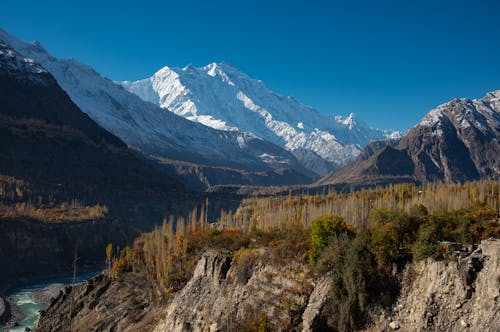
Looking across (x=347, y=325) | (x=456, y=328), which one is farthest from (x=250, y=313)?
(x=456, y=328)

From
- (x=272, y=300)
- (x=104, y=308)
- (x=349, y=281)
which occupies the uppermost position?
(x=349, y=281)

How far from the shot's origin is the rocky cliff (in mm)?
39375

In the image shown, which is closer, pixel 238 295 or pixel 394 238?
pixel 394 238

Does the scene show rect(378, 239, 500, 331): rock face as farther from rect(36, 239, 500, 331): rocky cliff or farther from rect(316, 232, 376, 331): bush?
rect(316, 232, 376, 331): bush

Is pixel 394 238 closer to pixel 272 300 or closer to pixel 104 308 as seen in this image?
pixel 272 300

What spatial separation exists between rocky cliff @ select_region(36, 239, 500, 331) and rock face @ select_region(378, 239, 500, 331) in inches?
2.9

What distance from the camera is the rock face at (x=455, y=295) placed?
37938mm

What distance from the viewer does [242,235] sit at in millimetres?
76688

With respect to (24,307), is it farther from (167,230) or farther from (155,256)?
(155,256)

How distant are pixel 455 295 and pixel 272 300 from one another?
753 inches

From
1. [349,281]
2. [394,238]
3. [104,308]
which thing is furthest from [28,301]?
[394,238]

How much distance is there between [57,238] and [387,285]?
149 m

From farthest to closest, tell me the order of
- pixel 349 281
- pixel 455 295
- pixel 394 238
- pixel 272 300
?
1. pixel 272 300
2. pixel 394 238
3. pixel 349 281
4. pixel 455 295

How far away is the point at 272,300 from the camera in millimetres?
52312
